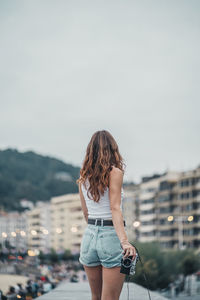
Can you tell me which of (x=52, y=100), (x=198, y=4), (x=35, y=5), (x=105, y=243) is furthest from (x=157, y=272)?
(x=52, y=100)

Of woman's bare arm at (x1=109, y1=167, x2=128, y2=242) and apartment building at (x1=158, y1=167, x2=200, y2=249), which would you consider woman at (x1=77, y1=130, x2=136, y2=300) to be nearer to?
woman's bare arm at (x1=109, y1=167, x2=128, y2=242)

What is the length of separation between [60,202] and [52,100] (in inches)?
1886

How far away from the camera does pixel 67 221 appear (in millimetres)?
124438

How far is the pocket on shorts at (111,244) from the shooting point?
321cm

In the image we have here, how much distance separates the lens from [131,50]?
136m

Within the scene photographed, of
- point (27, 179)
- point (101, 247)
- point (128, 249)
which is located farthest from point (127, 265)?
point (27, 179)

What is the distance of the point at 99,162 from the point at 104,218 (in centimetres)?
37

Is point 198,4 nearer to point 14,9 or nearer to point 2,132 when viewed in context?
point 14,9

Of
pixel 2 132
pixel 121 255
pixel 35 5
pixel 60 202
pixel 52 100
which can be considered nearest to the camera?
pixel 121 255

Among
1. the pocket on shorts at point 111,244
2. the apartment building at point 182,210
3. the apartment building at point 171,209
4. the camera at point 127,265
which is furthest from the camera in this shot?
the apartment building at point 171,209

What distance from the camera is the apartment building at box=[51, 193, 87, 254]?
118375mm

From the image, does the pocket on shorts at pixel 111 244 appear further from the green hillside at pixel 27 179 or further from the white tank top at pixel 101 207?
the green hillside at pixel 27 179

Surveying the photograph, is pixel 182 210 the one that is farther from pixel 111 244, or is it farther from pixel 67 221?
pixel 111 244

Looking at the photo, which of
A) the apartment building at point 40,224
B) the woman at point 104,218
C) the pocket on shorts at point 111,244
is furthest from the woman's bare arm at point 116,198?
the apartment building at point 40,224
